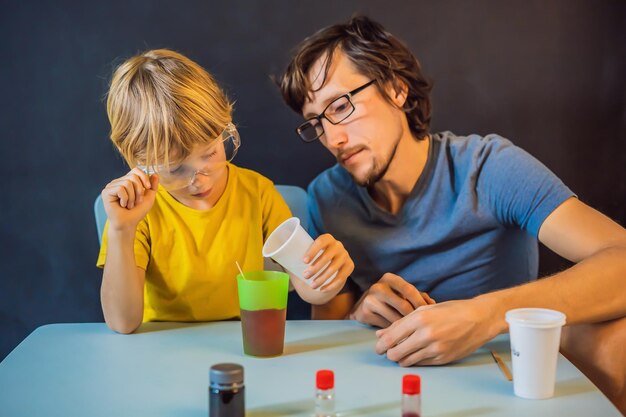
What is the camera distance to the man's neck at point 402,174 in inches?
78.3

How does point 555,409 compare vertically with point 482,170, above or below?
below

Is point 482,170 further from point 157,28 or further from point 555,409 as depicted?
point 157,28

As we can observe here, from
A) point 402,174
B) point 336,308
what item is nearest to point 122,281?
point 336,308

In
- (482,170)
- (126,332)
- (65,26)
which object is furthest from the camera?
(65,26)

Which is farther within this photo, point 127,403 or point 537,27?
point 537,27

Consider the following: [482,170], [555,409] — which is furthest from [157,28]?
[555,409]

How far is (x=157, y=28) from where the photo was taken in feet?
7.41

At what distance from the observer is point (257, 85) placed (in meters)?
2.29

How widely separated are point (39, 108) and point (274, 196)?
0.84m

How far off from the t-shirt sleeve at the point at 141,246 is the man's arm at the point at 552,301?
661 mm

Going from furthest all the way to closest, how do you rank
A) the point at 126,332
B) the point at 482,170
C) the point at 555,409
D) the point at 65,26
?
the point at 65,26 → the point at 482,170 → the point at 126,332 → the point at 555,409

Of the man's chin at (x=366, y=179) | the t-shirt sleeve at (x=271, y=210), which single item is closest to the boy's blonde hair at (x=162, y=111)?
the t-shirt sleeve at (x=271, y=210)

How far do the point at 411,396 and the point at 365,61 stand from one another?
1.12m

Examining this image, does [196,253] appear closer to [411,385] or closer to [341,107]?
[341,107]
